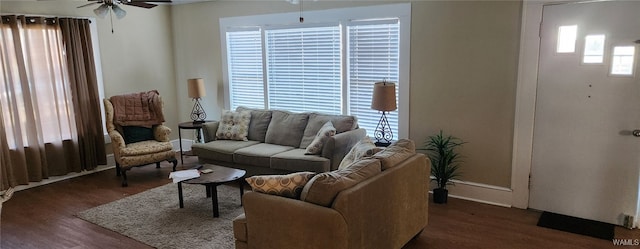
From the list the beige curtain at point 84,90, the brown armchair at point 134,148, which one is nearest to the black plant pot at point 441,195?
the brown armchair at point 134,148

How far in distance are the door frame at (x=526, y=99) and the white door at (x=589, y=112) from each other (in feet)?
0.17

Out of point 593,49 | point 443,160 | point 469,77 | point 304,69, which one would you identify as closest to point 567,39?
point 593,49

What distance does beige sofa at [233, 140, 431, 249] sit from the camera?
2555mm

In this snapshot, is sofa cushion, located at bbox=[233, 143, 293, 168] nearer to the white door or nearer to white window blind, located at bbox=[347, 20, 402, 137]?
white window blind, located at bbox=[347, 20, 402, 137]

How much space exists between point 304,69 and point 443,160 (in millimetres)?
2212

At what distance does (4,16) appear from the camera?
4.84 m

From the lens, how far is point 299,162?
4621 mm

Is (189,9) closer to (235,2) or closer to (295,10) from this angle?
(235,2)

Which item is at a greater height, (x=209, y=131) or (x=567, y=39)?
(x=567, y=39)

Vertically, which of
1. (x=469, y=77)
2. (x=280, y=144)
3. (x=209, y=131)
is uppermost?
(x=469, y=77)

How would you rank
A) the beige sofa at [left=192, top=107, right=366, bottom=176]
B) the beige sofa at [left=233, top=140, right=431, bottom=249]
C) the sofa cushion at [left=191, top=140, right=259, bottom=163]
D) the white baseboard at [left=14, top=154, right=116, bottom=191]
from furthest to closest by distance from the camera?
the white baseboard at [left=14, top=154, right=116, bottom=191], the sofa cushion at [left=191, top=140, right=259, bottom=163], the beige sofa at [left=192, top=107, right=366, bottom=176], the beige sofa at [left=233, top=140, right=431, bottom=249]

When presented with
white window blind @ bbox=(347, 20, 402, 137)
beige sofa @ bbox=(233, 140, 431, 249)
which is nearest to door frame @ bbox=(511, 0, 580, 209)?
white window blind @ bbox=(347, 20, 402, 137)

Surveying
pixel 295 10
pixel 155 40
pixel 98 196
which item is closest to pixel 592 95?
pixel 295 10

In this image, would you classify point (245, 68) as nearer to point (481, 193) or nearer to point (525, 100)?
point (481, 193)
